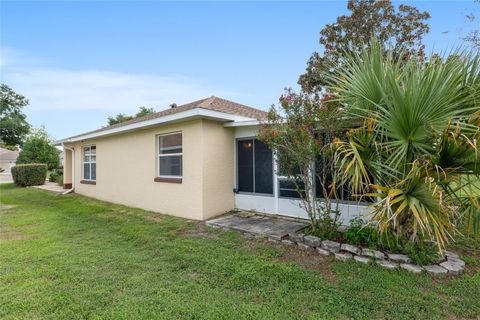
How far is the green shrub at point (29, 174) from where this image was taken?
55.9 ft

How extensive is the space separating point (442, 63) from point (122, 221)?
7.91 metres

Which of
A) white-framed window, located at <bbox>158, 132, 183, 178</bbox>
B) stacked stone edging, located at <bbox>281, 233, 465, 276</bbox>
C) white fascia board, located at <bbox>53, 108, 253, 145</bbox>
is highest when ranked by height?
white fascia board, located at <bbox>53, 108, 253, 145</bbox>

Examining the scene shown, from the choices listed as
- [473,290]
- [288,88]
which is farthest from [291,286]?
[288,88]

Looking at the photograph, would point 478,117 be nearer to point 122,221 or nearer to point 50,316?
point 50,316

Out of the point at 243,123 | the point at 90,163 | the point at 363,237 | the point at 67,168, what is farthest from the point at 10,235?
the point at 67,168

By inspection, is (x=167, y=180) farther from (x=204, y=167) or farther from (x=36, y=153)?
(x=36, y=153)

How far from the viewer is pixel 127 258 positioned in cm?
432

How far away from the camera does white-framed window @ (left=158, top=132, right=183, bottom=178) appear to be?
7715mm

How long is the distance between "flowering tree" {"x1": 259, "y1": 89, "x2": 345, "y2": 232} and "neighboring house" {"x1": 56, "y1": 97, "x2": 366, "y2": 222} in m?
1.13

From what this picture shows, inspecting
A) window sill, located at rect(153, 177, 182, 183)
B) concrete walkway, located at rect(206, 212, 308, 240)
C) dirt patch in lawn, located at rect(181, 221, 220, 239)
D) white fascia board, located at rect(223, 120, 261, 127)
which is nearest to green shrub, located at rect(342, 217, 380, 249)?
concrete walkway, located at rect(206, 212, 308, 240)

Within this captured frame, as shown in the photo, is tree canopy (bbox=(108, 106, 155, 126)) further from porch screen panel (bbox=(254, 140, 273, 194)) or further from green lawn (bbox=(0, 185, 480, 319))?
green lawn (bbox=(0, 185, 480, 319))

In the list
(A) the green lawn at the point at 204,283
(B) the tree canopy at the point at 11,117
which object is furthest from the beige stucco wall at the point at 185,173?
(B) the tree canopy at the point at 11,117

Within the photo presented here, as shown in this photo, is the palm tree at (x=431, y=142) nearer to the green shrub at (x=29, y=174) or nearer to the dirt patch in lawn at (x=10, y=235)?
the dirt patch in lawn at (x=10, y=235)

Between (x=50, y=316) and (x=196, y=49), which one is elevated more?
(x=196, y=49)
